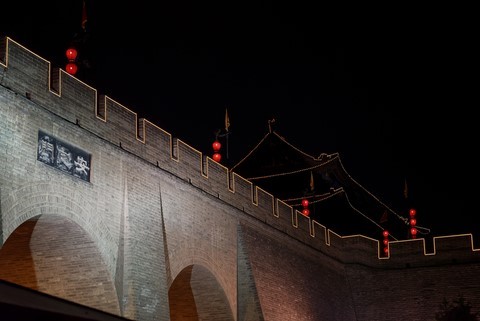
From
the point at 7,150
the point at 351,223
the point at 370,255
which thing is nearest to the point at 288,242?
the point at 370,255

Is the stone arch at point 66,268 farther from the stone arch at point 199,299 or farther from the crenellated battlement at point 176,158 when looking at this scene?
the stone arch at point 199,299

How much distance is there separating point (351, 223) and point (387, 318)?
1059 centimetres

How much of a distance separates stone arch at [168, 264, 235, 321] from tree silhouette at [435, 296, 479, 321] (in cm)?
703

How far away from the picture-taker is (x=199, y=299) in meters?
15.5

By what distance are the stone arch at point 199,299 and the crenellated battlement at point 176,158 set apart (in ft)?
5.52

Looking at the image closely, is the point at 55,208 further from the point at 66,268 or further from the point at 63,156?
the point at 66,268

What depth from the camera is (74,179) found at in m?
11.4

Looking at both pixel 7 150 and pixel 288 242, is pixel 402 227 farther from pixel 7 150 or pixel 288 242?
pixel 7 150

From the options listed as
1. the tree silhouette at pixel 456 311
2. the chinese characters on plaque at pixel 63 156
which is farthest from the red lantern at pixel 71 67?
the tree silhouette at pixel 456 311

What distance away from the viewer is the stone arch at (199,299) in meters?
15.3

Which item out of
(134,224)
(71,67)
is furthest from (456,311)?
(71,67)

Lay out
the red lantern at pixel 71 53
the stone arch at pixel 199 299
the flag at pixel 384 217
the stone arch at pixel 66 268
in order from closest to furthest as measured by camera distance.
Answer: the stone arch at pixel 66 268 → the red lantern at pixel 71 53 → the stone arch at pixel 199 299 → the flag at pixel 384 217

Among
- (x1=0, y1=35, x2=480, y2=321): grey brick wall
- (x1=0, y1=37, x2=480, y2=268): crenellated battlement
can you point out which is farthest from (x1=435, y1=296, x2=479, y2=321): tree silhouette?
(x1=0, y1=37, x2=480, y2=268): crenellated battlement

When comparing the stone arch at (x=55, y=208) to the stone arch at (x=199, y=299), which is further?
the stone arch at (x=199, y=299)
